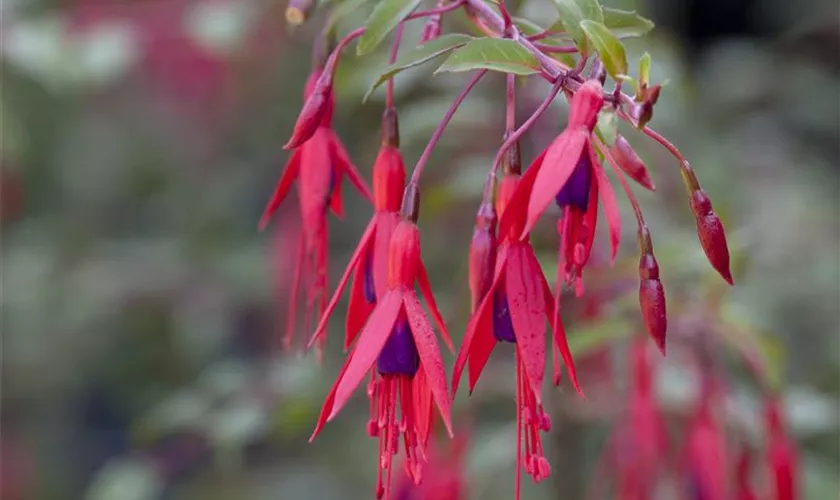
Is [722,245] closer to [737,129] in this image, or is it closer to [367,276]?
[367,276]

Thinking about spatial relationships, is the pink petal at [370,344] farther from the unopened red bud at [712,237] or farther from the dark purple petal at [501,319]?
the unopened red bud at [712,237]

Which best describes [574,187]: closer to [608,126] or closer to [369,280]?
[608,126]

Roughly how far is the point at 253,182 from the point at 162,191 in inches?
7.8

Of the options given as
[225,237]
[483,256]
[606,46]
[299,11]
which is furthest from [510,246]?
[225,237]

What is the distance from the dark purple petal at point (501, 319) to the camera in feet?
2.06

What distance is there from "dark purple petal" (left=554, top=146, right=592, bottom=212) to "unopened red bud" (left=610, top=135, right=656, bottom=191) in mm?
18

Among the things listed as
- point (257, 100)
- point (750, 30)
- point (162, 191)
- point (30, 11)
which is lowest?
point (162, 191)

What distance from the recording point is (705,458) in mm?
986

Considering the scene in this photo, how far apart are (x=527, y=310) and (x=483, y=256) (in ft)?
0.13

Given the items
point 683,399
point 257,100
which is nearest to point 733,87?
point 257,100

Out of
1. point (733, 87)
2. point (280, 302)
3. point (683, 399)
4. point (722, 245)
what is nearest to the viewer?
point (722, 245)

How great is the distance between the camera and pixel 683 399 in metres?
1.29

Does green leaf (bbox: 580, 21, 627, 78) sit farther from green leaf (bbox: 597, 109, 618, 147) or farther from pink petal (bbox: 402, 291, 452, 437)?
pink petal (bbox: 402, 291, 452, 437)

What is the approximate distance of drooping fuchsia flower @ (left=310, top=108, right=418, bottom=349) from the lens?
A: 0.67m
